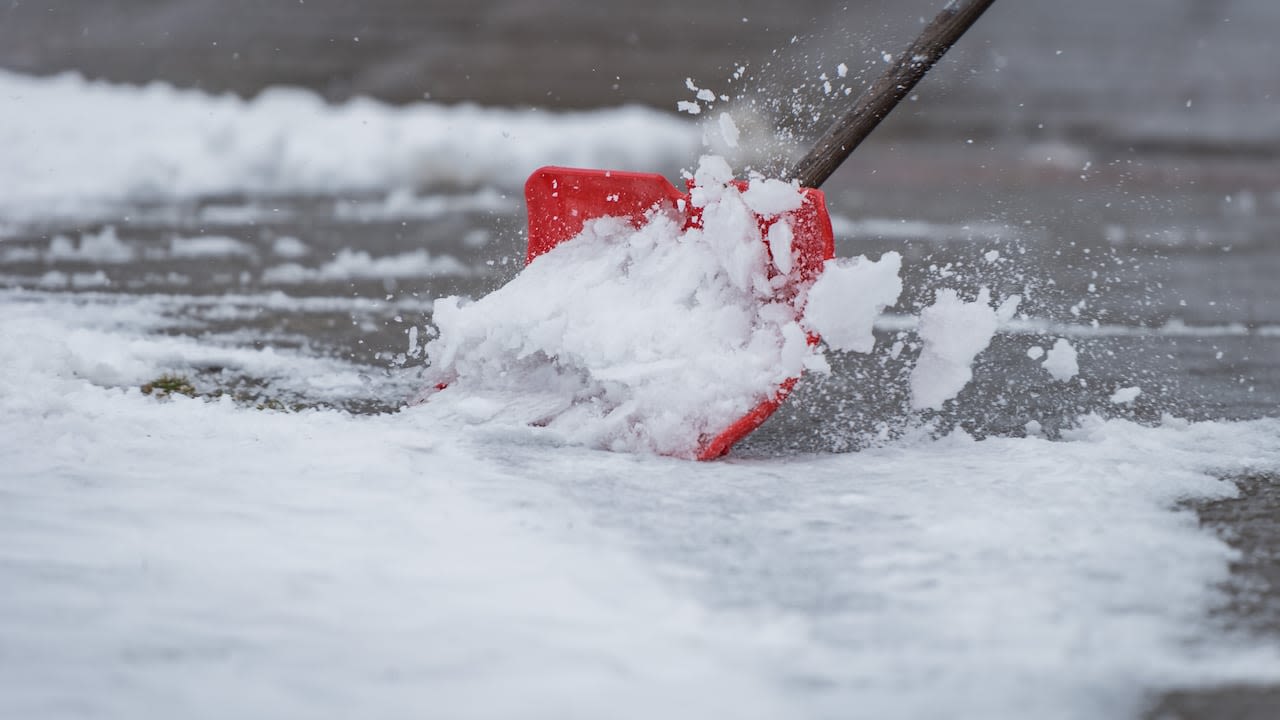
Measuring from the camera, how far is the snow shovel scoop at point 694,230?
80.6 inches

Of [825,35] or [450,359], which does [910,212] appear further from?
[450,359]

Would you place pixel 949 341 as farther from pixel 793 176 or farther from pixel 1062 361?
pixel 793 176

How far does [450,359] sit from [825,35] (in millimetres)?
1023

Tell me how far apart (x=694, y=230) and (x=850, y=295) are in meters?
0.35

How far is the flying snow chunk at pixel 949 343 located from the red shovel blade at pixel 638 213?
0.24 meters

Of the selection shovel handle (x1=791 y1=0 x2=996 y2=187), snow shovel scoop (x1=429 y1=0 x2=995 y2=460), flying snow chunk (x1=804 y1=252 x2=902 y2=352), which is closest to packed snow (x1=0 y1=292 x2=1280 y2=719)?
snow shovel scoop (x1=429 y1=0 x2=995 y2=460)

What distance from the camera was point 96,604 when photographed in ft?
4.54

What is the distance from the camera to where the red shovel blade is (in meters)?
2.03

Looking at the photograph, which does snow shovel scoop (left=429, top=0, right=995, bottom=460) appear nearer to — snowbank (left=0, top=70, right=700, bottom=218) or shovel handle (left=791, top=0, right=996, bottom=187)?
shovel handle (left=791, top=0, right=996, bottom=187)

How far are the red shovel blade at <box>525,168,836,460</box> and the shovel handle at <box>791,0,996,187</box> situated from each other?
4.8 inches

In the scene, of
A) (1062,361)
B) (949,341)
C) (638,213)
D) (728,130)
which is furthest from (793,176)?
(1062,361)

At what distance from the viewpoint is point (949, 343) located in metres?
2.12

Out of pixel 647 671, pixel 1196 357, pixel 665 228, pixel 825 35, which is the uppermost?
pixel 825 35

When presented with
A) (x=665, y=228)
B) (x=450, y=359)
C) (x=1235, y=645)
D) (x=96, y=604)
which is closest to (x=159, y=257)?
(x=450, y=359)
